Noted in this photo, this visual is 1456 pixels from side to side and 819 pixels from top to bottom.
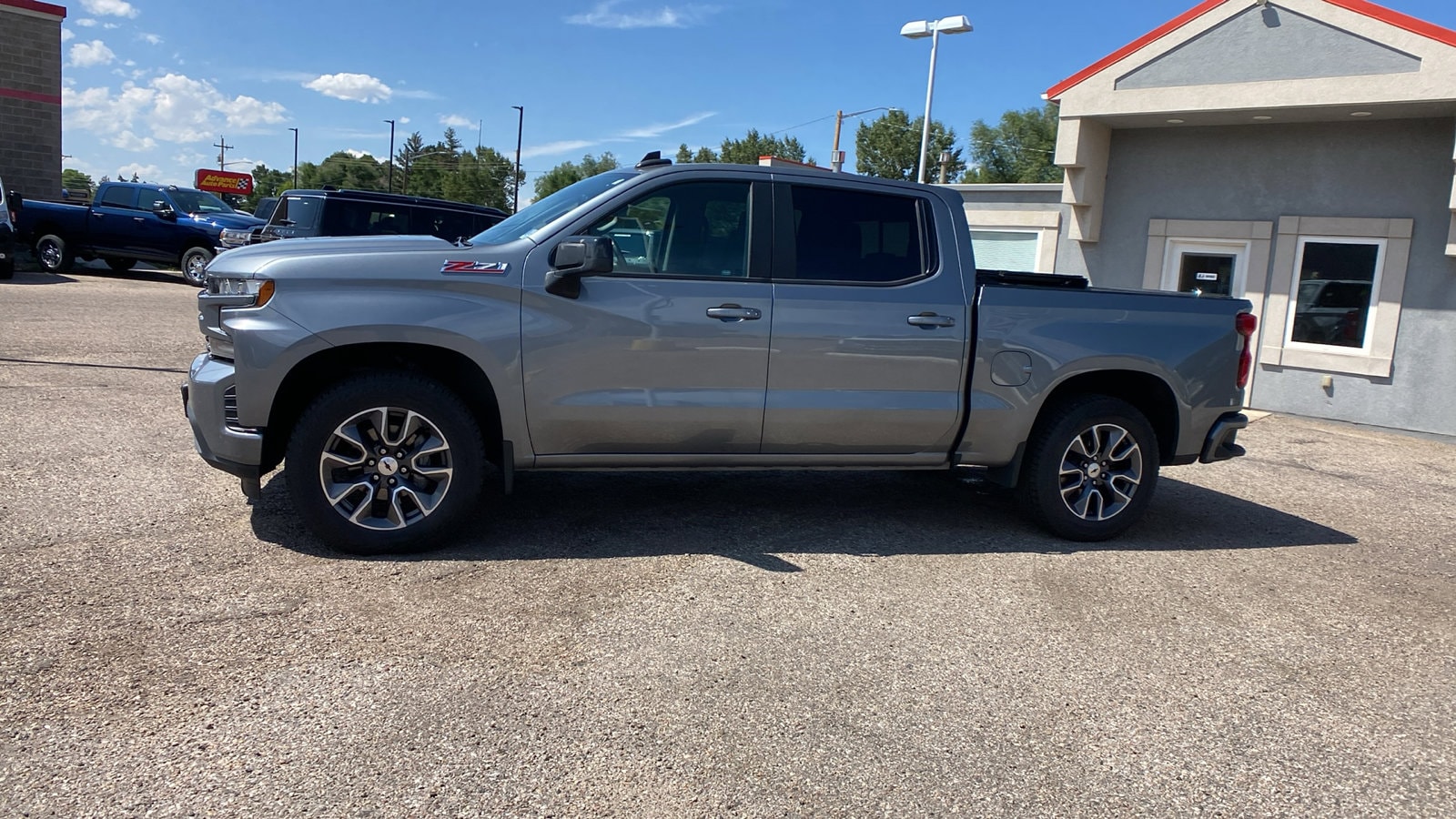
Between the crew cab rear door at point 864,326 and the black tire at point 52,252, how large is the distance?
19239mm

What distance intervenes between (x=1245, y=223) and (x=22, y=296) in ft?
54.5

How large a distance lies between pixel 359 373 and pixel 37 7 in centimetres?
2432

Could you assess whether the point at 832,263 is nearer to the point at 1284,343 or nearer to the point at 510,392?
the point at 510,392

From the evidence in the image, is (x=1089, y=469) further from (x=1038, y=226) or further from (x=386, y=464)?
(x=1038, y=226)

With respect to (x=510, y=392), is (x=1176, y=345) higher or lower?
higher

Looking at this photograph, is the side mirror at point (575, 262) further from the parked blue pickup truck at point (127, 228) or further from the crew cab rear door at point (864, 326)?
the parked blue pickup truck at point (127, 228)

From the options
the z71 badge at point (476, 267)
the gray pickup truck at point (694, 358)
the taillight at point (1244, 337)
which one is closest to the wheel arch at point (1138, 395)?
the gray pickup truck at point (694, 358)

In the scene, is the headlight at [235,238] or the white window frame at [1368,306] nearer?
the white window frame at [1368,306]

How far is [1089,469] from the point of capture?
19.1ft

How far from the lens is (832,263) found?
5.45 metres

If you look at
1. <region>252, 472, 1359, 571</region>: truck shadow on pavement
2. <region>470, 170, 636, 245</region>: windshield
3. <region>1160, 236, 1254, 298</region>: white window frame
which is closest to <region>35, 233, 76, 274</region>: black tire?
<region>252, 472, 1359, 571</region>: truck shadow on pavement

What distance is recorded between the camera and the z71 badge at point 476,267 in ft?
15.8

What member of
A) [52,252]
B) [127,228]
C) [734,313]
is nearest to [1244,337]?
[734,313]

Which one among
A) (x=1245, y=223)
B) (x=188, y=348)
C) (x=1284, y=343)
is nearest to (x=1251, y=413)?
(x=1284, y=343)
